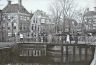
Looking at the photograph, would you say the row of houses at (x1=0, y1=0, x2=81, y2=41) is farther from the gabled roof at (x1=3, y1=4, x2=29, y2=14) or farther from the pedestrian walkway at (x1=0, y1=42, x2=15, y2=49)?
the pedestrian walkway at (x1=0, y1=42, x2=15, y2=49)

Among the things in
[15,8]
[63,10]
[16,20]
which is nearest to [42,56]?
[16,20]

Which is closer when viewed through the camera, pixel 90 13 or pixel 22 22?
pixel 90 13

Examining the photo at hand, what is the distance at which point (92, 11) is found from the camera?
5.55 m

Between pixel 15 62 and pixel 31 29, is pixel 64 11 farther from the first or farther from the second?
pixel 15 62

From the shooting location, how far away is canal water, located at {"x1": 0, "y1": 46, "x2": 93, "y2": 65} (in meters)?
6.93

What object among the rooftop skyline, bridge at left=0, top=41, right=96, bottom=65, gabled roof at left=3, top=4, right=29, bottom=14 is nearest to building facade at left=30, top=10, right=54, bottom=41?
the rooftop skyline

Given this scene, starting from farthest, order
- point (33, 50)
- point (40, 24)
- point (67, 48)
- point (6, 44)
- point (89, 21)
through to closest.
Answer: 1. point (33, 50)
2. point (67, 48)
3. point (6, 44)
4. point (40, 24)
5. point (89, 21)

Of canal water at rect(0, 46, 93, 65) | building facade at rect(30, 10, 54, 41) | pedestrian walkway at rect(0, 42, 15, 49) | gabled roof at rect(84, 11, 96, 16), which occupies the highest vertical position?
gabled roof at rect(84, 11, 96, 16)

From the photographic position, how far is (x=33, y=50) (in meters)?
7.91

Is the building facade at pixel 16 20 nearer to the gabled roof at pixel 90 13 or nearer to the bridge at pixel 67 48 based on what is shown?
the bridge at pixel 67 48

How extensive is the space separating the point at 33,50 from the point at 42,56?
1.31 ft

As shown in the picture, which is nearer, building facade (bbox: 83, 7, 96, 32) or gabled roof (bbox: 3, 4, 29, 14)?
building facade (bbox: 83, 7, 96, 32)

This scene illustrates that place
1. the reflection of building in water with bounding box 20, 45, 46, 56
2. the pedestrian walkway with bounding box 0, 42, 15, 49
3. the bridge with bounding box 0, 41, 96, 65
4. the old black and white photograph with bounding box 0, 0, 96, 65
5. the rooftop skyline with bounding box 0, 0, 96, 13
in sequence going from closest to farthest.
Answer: the rooftop skyline with bounding box 0, 0, 96, 13 → the old black and white photograph with bounding box 0, 0, 96, 65 → the pedestrian walkway with bounding box 0, 42, 15, 49 → the bridge with bounding box 0, 41, 96, 65 → the reflection of building in water with bounding box 20, 45, 46, 56

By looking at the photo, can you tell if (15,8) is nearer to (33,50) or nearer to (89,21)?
(89,21)
